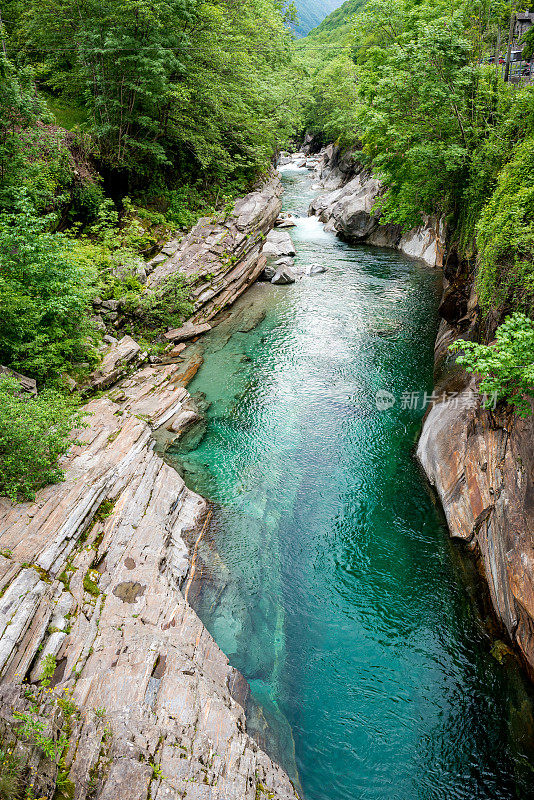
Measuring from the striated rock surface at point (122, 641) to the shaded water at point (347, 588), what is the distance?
1.08m

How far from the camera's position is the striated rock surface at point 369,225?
2758 cm

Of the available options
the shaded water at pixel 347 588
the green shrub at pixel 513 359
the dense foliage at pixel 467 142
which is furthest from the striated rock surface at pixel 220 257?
the green shrub at pixel 513 359

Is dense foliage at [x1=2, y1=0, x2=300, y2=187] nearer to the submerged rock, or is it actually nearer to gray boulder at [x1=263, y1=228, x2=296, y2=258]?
gray boulder at [x1=263, y1=228, x2=296, y2=258]

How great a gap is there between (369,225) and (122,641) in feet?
100

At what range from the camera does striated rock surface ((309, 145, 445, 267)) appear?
27.6m

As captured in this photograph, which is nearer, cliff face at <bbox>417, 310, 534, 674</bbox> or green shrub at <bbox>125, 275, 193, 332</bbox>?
cliff face at <bbox>417, 310, 534, 674</bbox>

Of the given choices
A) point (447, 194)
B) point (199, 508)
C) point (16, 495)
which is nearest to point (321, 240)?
point (447, 194)

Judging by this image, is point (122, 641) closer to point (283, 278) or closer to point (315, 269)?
point (283, 278)

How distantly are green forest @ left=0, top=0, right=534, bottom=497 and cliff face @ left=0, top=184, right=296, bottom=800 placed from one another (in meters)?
1.32

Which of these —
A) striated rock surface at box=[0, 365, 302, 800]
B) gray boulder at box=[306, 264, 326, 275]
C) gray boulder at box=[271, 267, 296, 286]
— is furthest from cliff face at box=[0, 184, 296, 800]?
gray boulder at box=[306, 264, 326, 275]

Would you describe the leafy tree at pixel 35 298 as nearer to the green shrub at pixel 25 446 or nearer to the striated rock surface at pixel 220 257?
the green shrub at pixel 25 446

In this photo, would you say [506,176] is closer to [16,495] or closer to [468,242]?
[468,242]

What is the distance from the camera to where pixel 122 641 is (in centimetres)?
726

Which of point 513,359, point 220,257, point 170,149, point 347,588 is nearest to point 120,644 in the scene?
point 347,588
